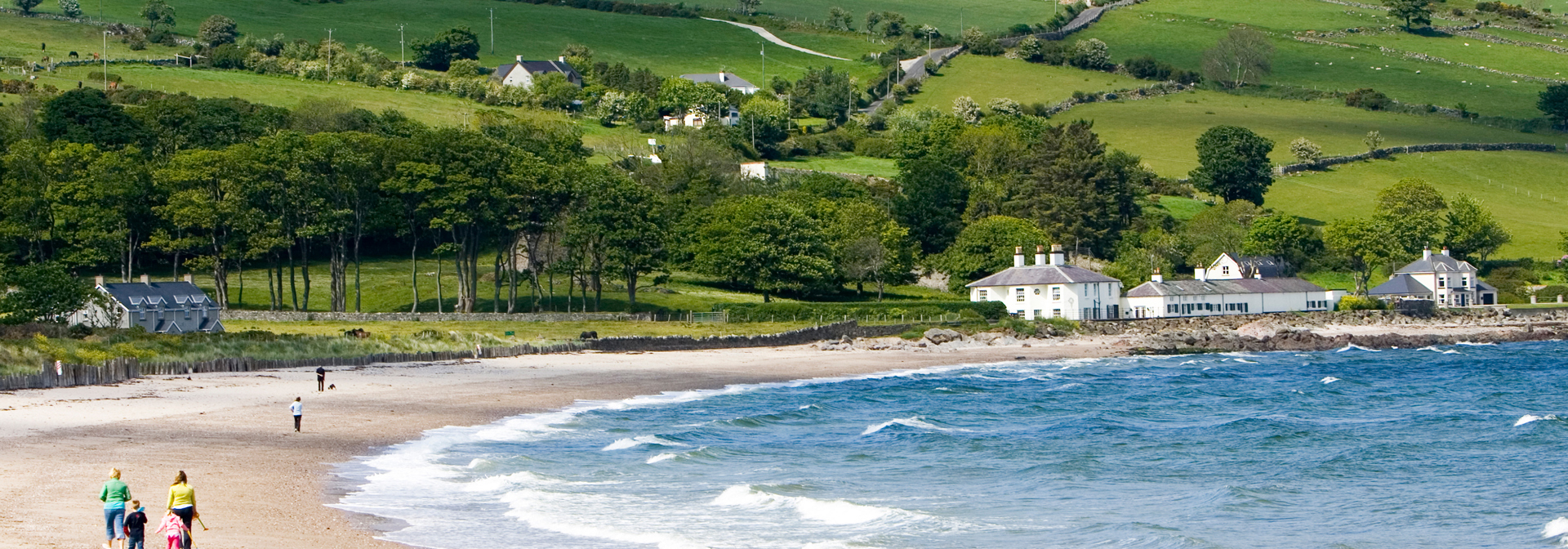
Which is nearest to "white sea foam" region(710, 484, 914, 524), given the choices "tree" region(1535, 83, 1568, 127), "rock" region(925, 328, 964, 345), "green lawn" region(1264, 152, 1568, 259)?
"rock" region(925, 328, 964, 345)

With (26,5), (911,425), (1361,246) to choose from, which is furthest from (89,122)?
(1361,246)

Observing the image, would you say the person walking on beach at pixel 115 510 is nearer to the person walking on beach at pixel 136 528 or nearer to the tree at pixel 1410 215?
the person walking on beach at pixel 136 528

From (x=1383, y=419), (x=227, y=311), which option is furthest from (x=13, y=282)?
(x=1383, y=419)

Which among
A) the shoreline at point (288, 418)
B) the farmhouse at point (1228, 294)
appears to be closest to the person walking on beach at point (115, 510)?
the shoreline at point (288, 418)

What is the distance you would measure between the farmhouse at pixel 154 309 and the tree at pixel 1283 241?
77057mm

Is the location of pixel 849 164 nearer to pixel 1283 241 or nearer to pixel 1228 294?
pixel 1283 241

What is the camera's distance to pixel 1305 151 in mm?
149875

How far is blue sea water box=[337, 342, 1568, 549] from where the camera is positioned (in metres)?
26.2

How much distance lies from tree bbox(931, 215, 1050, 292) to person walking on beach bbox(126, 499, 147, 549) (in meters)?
87.5

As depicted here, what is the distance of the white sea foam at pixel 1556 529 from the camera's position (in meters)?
26.0

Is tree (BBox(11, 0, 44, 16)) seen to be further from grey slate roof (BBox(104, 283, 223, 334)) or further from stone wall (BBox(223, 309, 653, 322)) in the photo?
grey slate roof (BBox(104, 283, 223, 334))

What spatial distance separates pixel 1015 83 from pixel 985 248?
8585cm

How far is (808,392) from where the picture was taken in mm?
53969

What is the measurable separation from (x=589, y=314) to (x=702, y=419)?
41.9m
